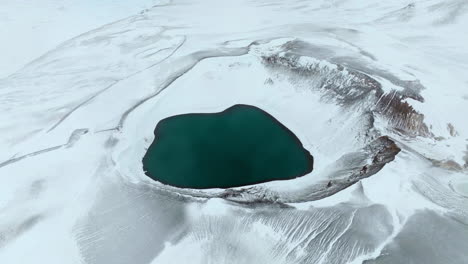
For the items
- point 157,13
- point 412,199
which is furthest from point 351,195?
point 157,13

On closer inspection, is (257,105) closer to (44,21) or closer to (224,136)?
(224,136)

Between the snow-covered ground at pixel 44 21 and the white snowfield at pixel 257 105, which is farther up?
the snow-covered ground at pixel 44 21

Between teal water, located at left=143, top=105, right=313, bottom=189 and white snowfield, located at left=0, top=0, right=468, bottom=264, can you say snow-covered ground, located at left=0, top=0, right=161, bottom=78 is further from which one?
teal water, located at left=143, top=105, right=313, bottom=189

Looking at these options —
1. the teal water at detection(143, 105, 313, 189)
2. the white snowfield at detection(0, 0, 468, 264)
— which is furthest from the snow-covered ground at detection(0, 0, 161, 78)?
the teal water at detection(143, 105, 313, 189)

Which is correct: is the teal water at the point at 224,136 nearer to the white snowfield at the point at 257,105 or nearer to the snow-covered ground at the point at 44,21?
the white snowfield at the point at 257,105

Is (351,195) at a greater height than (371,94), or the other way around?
(371,94)

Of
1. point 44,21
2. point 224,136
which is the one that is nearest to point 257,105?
point 224,136

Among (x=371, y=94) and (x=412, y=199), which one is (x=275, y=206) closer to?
(x=412, y=199)

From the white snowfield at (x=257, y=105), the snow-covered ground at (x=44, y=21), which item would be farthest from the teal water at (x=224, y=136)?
the snow-covered ground at (x=44, y=21)
